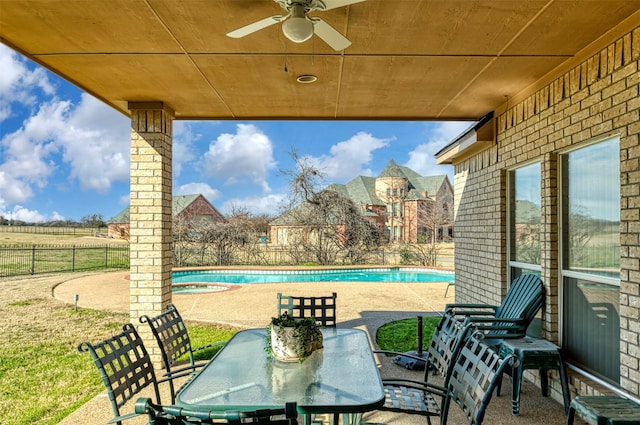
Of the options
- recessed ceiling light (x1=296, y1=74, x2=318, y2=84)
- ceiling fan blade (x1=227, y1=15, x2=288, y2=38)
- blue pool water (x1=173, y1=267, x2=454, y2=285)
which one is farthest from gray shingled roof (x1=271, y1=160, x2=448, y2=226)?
ceiling fan blade (x1=227, y1=15, x2=288, y2=38)

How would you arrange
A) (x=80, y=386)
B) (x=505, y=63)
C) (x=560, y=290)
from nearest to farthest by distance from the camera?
(x=505, y=63), (x=560, y=290), (x=80, y=386)

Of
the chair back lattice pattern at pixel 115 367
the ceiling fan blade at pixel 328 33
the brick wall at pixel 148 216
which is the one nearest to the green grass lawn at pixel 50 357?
the brick wall at pixel 148 216

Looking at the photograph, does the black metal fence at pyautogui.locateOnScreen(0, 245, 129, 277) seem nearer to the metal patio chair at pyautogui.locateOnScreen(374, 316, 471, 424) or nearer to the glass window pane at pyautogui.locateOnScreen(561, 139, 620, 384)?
the metal patio chair at pyautogui.locateOnScreen(374, 316, 471, 424)

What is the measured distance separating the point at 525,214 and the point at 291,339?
3344 mm

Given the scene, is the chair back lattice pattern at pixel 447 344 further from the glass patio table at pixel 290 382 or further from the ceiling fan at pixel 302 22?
the ceiling fan at pixel 302 22

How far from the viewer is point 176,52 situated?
337 centimetres

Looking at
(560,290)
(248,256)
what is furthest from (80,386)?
(248,256)

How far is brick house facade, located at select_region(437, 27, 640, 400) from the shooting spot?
2930 mm

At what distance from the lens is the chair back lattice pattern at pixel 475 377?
2.03m

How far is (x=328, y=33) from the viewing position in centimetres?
259

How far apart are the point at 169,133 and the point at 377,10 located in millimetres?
3194

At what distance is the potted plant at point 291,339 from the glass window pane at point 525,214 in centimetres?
296

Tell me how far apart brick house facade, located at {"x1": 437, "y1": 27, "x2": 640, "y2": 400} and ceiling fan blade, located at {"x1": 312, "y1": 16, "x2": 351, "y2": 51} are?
77.8 inches

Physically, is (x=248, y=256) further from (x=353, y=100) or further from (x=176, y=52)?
(x=176, y=52)
